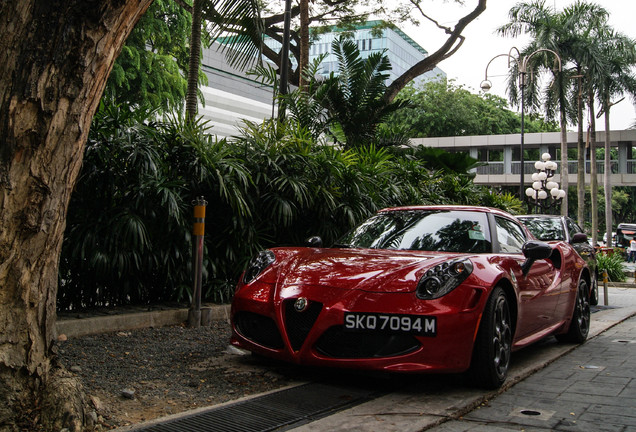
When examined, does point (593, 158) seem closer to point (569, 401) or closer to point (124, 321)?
point (569, 401)

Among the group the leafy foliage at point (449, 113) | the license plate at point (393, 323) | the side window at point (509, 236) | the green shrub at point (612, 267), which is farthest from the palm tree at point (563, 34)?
the license plate at point (393, 323)

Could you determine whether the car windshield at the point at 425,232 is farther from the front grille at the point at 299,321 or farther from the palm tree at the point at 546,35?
the palm tree at the point at 546,35

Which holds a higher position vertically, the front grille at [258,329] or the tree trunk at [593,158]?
the tree trunk at [593,158]

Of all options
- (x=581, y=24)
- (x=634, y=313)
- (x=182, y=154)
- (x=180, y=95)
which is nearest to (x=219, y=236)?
(x=182, y=154)

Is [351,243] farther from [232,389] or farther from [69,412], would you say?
[69,412]

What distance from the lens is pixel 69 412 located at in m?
3.02

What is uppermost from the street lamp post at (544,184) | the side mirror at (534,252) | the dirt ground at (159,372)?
the street lamp post at (544,184)

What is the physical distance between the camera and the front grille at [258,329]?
4.33 m

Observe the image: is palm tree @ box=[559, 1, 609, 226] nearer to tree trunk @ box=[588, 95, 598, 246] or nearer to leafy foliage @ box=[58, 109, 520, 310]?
tree trunk @ box=[588, 95, 598, 246]

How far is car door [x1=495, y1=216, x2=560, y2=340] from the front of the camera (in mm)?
4941

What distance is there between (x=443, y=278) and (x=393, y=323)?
495 millimetres

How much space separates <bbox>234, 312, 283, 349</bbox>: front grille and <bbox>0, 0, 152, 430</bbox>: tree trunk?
1500mm

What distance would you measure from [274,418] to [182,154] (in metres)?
3.70

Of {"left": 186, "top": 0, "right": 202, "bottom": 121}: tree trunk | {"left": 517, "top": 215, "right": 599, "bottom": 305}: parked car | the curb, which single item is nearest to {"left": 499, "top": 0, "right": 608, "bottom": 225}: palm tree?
{"left": 517, "top": 215, "right": 599, "bottom": 305}: parked car
